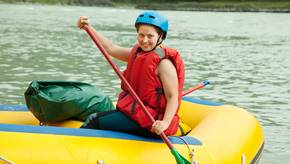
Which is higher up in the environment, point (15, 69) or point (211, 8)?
point (15, 69)

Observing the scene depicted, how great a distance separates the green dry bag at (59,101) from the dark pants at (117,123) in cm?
39

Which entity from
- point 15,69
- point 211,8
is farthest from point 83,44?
point 211,8

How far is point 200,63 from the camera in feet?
56.5

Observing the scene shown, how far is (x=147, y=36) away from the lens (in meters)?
4.79

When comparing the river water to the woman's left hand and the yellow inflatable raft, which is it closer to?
the yellow inflatable raft

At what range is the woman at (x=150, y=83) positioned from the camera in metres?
4.77

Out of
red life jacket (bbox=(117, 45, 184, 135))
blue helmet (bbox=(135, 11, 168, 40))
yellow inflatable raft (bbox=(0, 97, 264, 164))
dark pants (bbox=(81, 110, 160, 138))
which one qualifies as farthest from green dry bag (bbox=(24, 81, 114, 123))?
blue helmet (bbox=(135, 11, 168, 40))

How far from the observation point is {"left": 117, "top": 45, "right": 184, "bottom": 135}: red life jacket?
189 inches

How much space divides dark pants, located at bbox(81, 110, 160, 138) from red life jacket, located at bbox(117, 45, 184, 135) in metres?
0.05

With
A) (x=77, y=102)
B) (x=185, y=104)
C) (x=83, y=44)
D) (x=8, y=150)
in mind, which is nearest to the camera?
(x=8, y=150)

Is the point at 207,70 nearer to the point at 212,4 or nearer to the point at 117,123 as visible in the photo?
the point at 117,123

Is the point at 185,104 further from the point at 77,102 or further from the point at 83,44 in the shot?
the point at 83,44

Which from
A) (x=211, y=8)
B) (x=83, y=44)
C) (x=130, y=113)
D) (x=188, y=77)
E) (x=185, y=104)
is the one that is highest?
(x=130, y=113)

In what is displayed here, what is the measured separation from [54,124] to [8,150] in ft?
3.66
